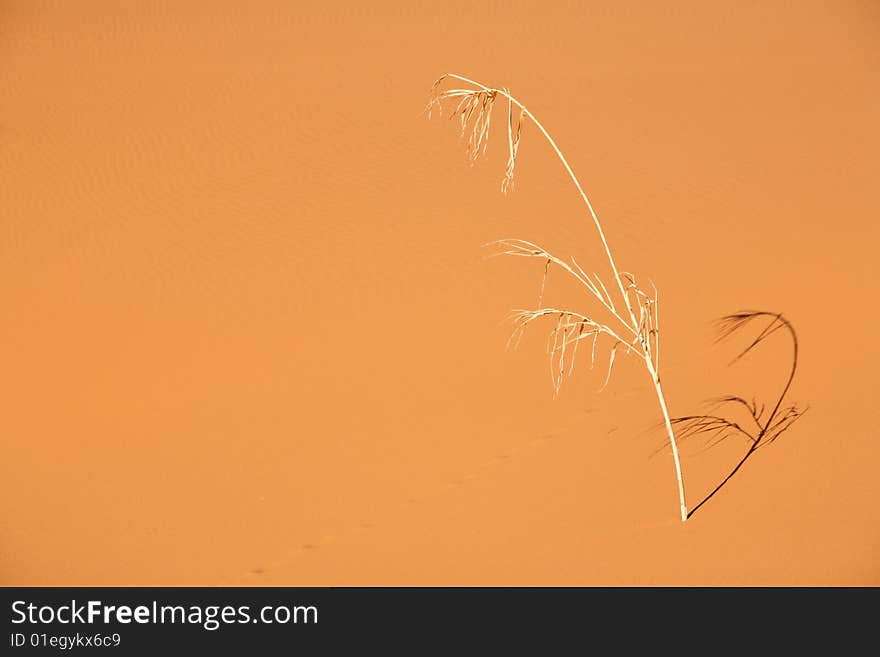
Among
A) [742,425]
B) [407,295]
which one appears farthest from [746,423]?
[407,295]

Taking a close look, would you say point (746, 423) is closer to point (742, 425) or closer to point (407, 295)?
point (742, 425)

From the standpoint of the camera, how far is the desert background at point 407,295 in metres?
4.89

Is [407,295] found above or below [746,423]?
above

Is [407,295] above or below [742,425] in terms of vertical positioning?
above

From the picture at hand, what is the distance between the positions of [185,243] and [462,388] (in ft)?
10.2

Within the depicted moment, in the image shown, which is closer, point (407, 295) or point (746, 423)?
point (746, 423)

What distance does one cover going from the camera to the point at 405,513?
5098 mm

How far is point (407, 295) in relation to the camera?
755 centimetres

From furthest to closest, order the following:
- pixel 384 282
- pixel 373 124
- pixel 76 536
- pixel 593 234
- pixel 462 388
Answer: pixel 373 124 < pixel 593 234 < pixel 384 282 < pixel 462 388 < pixel 76 536

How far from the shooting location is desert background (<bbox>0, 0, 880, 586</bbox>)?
192 inches

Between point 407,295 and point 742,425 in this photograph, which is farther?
point 407,295

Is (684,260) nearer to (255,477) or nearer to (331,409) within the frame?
(331,409)

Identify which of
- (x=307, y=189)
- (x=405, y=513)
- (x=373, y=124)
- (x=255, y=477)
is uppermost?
(x=373, y=124)

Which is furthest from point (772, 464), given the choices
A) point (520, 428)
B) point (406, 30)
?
point (406, 30)
